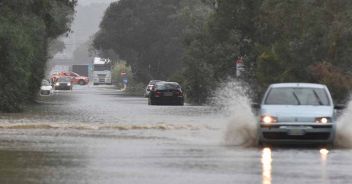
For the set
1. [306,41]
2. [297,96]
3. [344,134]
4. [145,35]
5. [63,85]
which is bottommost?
[63,85]

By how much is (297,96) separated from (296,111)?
146 cm

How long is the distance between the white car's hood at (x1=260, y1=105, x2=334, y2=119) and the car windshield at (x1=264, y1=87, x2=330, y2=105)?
24.8 inches

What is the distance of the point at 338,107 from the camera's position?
22.8 meters

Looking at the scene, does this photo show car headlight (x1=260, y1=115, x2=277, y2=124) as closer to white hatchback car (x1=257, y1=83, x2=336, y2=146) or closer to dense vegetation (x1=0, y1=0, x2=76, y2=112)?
white hatchback car (x1=257, y1=83, x2=336, y2=146)

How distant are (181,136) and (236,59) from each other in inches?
1330

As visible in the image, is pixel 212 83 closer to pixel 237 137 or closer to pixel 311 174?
pixel 237 137

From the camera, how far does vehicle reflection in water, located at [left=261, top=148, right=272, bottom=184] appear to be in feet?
49.4

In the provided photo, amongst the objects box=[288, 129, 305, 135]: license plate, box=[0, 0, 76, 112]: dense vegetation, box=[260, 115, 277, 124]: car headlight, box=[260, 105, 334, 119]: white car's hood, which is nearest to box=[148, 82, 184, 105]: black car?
box=[0, 0, 76, 112]: dense vegetation

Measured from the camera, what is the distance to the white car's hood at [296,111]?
21.8 m

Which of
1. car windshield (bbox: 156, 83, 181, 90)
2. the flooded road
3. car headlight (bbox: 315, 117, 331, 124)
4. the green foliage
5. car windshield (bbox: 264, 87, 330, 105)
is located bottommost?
the flooded road

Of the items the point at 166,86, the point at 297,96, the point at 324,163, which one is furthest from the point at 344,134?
the point at 166,86

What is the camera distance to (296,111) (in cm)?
2195

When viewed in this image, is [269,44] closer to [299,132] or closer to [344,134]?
[344,134]

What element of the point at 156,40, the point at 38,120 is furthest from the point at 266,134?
the point at 156,40
